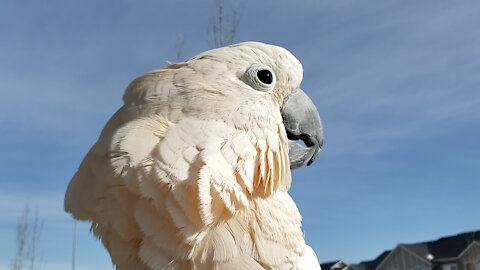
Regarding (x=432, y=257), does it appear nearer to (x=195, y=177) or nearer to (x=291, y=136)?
(x=291, y=136)

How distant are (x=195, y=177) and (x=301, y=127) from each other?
2.41ft

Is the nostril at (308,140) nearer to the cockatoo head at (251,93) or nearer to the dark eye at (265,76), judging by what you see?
the cockatoo head at (251,93)

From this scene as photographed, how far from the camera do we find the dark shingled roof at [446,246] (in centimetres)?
1569

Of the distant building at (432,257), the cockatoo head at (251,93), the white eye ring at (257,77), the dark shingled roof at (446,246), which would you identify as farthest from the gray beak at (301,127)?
the dark shingled roof at (446,246)

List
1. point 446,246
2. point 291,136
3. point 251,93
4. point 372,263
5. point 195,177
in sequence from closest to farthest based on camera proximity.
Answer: point 195,177
point 251,93
point 291,136
point 446,246
point 372,263

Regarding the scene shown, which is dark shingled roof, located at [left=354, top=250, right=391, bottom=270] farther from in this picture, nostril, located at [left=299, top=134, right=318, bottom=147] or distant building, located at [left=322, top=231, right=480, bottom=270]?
nostril, located at [left=299, top=134, right=318, bottom=147]

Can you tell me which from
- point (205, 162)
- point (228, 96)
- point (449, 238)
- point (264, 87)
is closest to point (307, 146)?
point (264, 87)

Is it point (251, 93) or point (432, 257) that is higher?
point (251, 93)

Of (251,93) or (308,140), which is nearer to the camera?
(251,93)

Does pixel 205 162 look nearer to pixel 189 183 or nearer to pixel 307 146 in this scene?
pixel 189 183

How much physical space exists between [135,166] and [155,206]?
0.15 meters

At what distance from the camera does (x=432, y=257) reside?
54.4 ft

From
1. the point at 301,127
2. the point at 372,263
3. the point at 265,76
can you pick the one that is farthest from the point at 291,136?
the point at 372,263

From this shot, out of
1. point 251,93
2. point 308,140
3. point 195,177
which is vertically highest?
point 251,93
